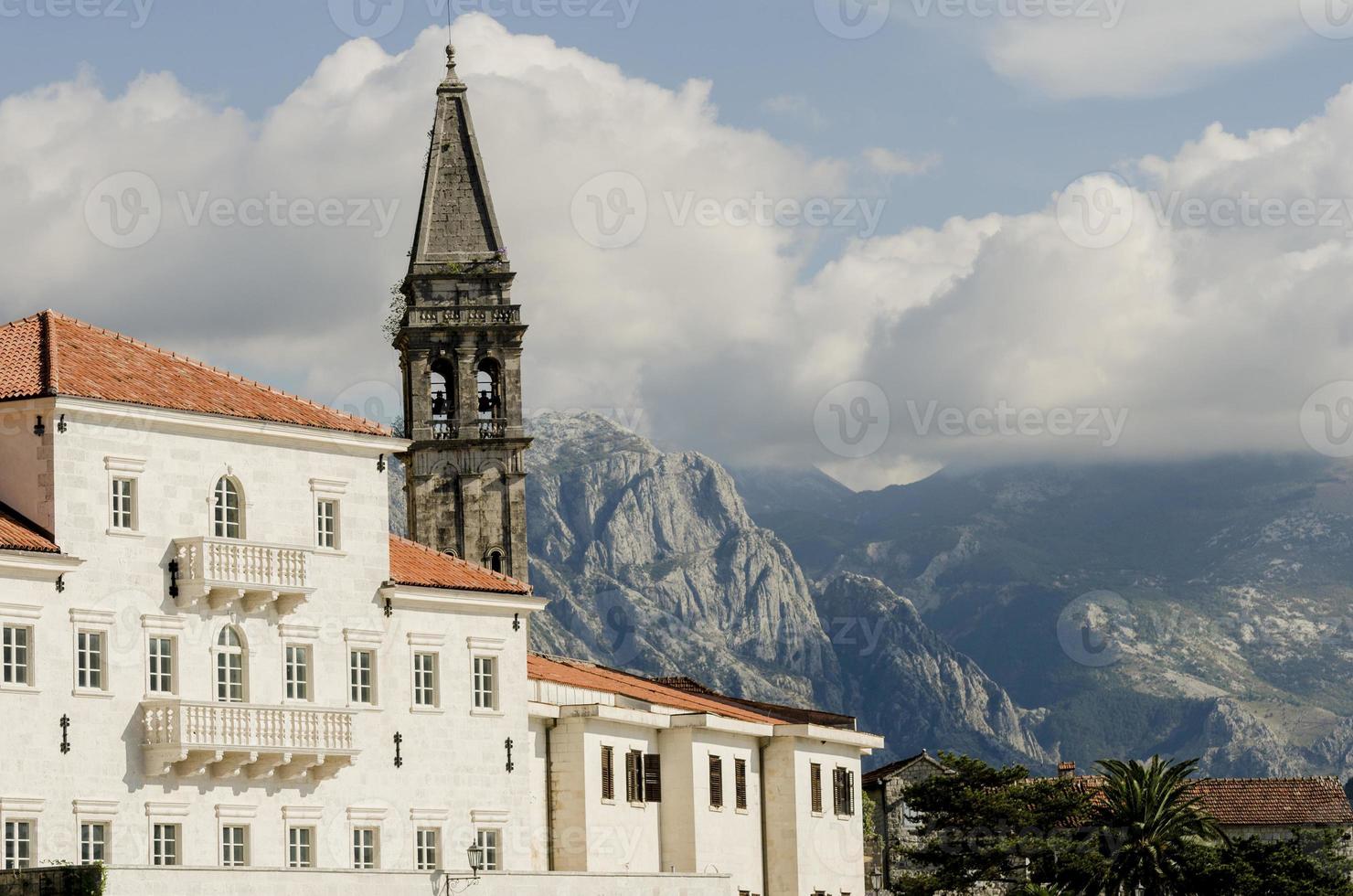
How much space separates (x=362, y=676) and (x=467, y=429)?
39.3 m

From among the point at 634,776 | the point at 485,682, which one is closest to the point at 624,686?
the point at 634,776

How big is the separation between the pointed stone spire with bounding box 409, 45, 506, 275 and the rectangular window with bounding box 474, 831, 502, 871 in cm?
4269

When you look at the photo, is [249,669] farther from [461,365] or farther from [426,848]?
[461,365]

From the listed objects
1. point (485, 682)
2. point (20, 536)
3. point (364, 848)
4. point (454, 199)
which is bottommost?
point (364, 848)

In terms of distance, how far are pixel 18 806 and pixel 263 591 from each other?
8455 millimetres

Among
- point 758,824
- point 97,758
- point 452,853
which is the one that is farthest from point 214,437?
point 758,824

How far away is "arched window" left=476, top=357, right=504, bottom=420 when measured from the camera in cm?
10156

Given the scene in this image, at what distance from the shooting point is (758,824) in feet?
252

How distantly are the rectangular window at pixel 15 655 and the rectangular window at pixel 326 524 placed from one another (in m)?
9.29

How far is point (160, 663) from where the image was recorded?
187ft

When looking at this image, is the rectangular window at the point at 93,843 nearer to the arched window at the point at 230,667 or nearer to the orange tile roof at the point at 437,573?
the arched window at the point at 230,667

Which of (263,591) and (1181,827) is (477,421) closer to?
(1181,827)

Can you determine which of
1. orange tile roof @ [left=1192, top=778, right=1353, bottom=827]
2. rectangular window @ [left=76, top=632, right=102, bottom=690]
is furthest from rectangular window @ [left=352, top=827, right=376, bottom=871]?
orange tile roof @ [left=1192, top=778, right=1353, bottom=827]

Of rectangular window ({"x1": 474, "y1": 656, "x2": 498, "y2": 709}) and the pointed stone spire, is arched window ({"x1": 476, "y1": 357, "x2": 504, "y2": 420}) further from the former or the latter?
rectangular window ({"x1": 474, "y1": 656, "x2": 498, "y2": 709})
